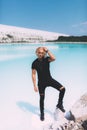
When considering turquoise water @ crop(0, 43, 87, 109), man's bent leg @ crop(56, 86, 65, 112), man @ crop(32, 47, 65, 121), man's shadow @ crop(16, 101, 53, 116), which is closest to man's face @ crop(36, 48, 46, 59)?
man @ crop(32, 47, 65, 121)

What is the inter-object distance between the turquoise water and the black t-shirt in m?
0.07

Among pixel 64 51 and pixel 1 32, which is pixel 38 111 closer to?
pixel 64 51

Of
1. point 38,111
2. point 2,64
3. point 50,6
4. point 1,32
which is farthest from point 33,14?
point 38,111

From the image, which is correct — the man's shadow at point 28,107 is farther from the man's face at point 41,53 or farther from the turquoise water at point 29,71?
the man's face at point 41,53

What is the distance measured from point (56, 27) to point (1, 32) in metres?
0.46

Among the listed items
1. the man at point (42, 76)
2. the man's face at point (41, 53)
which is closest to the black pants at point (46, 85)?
the man at point (42, 76)

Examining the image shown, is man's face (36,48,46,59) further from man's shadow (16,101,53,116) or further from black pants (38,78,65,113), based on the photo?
man's shadow (16,101,53,116)

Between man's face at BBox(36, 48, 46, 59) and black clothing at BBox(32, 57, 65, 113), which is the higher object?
man's face at BBox(36, 48, 46, 59)

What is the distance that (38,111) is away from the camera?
7.89 feet

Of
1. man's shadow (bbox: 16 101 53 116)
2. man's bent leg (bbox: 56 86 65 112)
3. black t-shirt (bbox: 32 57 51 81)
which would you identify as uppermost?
black t-shirt (bbox: 32 57 51 81)

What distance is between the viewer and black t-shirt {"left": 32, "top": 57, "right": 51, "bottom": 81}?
229 centimetres

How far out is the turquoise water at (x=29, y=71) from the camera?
7.94 feet

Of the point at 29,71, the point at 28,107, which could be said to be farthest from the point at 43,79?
the point at 28,107

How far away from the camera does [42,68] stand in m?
2.30
